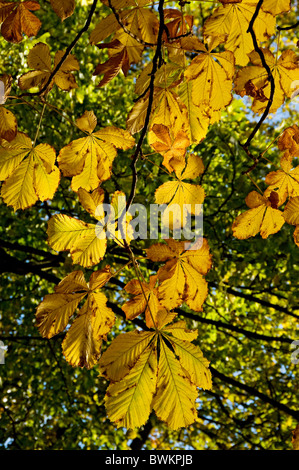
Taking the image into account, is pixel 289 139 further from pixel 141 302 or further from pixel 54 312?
pixel 54 312

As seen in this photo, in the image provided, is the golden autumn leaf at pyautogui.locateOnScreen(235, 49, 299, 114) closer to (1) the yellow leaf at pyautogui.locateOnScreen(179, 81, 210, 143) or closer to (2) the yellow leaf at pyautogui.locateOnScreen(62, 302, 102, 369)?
(1) the yellow leaf at pyautogui.locateOnScreen(179, 81, 210, 143)

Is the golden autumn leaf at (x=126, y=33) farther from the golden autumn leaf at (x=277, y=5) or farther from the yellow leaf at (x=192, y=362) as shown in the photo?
the yellow leaf at (x=192, y=362)

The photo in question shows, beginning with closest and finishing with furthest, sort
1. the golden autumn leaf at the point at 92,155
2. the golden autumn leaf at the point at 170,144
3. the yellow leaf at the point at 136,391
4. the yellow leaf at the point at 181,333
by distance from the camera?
the yellow leaf at the point at 136,391 → the yellow leaf at the point at 181,333 → the golden autumn leaf at the point at 170,144 → the golden autumn leaf at the point at 92,155

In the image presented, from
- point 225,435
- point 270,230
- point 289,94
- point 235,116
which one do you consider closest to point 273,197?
point 270,230

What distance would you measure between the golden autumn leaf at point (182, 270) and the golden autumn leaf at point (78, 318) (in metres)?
0.19

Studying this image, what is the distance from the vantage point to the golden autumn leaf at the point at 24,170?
1.36 meters

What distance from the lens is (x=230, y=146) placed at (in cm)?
362

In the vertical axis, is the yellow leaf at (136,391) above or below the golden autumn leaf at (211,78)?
below

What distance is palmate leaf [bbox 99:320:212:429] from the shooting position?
1.11m

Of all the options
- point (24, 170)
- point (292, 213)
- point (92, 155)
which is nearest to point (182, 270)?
point (292, 213)

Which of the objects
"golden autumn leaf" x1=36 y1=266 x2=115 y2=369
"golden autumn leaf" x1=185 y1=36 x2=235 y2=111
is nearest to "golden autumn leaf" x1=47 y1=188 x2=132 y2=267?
"golden autumn leaf" x1=36 y1=266 x2=115 y2=369

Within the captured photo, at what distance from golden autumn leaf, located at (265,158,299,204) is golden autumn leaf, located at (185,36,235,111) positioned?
313 mm

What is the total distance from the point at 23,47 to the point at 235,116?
2.00 m

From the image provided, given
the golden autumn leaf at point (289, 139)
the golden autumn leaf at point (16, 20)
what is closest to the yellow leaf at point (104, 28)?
the golden autumn leaf at point (16, 20)
